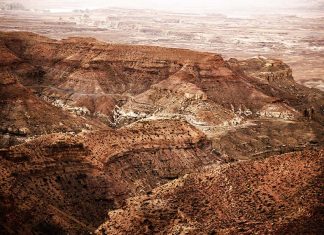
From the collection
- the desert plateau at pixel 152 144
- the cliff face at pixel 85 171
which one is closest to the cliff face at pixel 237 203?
the desert plateau at pixel 152 144

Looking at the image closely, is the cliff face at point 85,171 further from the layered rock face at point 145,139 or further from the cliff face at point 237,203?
the cliff face at point 237,203

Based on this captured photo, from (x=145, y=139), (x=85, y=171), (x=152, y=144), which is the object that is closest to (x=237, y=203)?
(x=85, y=171)

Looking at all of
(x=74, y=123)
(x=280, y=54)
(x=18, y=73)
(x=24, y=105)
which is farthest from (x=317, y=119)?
(x=280, y=54)

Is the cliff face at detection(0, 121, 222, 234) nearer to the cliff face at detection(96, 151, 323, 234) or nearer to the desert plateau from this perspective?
the desert plateau

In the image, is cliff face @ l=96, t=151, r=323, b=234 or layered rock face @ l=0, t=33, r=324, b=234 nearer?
cliff face @ l=96, t=151, r=323, b=234

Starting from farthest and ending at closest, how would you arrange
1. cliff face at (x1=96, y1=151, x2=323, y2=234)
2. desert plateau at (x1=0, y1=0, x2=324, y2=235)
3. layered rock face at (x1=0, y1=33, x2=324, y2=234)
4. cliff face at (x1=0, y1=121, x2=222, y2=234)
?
1. cliff face at (x1=0, y1=121, x2=222, y2=234)
2. layered rock face at (x1=0, y1=33, x2=324, y2=234)
3. desert plateau at (x1=0, y1=0, x2=324, y2=235)
4. cliff face at (x1=96, y1=151, x2=323, y2=234)

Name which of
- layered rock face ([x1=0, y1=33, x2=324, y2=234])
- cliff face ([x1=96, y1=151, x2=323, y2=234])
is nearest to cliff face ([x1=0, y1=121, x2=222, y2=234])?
layered rock face ([x1=0, y1=33, x2=324, y2=234])

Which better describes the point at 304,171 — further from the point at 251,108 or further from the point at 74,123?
the point at 251,108

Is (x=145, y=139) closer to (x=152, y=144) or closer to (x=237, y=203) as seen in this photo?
(x=152, y=144)

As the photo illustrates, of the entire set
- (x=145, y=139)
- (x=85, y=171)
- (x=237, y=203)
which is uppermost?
(x=237, y=203)
